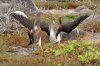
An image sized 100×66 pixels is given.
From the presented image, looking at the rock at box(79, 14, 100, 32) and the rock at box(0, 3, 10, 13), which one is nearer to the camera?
the rock at box(0, 3, 10, 13)

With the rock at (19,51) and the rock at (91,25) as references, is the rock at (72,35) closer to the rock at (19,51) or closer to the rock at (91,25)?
the rock at (91,25)

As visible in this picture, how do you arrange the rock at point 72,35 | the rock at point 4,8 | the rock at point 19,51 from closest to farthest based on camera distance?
the rock at point 19,51 < the rock at point 72,35 < the rock at point 4,8

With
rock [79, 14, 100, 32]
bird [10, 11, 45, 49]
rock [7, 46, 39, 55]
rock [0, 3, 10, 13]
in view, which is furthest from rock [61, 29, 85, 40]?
rock [7, 46, 39, 55]

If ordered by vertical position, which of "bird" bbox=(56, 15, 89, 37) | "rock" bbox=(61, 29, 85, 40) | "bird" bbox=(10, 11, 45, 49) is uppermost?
"bird" bbox=(10, 11, 45, 49)

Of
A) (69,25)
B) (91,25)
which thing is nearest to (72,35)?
(69,25)

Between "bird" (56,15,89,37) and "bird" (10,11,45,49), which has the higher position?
"bird" (10,11,45,49)

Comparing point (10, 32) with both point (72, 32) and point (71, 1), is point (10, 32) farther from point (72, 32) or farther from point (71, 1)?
point (71, 1)

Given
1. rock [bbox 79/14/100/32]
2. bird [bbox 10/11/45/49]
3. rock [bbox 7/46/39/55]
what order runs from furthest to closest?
rock [bbox 79/14/100/32], bird [bbox 10/11/45/49], rock [bbox 7/46/39/55]

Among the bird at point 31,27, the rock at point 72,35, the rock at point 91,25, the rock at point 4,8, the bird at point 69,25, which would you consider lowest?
the rock at point 91,25

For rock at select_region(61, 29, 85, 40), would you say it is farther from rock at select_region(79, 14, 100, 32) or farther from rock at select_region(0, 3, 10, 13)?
rock at select_region(0, 3, 10, 13)

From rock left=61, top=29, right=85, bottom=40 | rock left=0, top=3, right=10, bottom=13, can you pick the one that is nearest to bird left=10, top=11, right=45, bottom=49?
rock left=61, top=29, right=85, bottom=40

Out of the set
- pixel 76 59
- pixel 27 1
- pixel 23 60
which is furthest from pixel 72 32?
pixel 23 60

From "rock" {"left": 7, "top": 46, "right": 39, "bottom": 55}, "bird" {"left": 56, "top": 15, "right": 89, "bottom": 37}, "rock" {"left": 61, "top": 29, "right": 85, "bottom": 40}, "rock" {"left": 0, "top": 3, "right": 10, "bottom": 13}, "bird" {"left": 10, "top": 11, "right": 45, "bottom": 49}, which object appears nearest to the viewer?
"rock" {"left": 7, "top": 46, "right": 39, "bottom": 55}

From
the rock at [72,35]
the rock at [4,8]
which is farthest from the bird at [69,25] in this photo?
the rock at [4,8]
